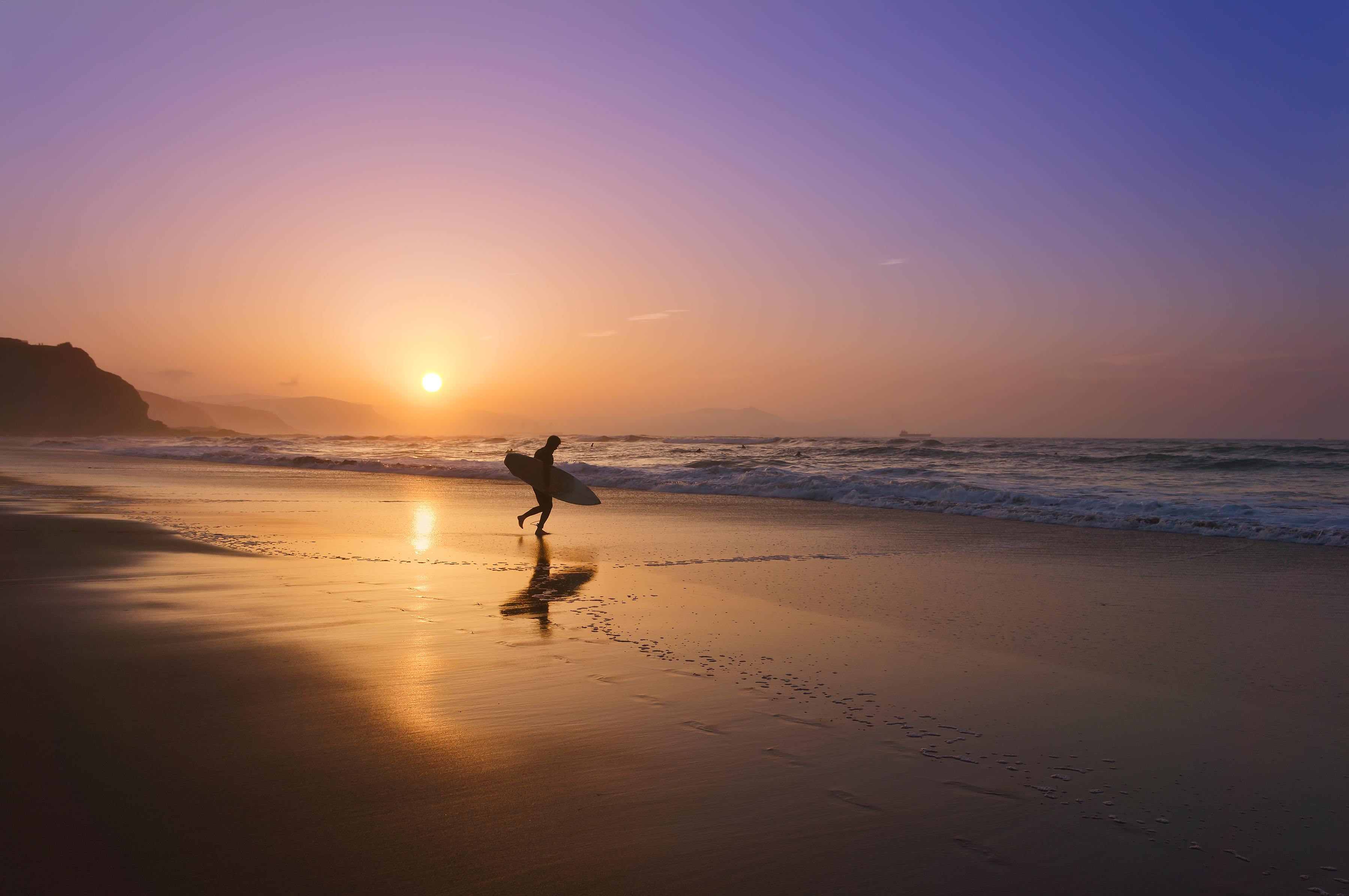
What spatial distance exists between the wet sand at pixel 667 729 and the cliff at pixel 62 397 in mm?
117963

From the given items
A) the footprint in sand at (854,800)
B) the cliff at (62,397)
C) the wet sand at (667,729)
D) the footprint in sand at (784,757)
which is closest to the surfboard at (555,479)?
the wet sand at (667,729)

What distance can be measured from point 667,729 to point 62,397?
13081 centimetres

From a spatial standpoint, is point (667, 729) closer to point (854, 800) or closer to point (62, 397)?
point (854, 800)

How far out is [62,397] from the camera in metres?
107

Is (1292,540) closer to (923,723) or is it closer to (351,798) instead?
(923,723)

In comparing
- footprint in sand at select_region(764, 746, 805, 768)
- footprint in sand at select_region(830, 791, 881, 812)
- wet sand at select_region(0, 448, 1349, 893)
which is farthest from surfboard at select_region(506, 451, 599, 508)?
footprint in sand at select_region(830, 791, 881, 812)

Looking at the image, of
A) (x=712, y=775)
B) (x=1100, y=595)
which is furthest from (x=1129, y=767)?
(x=1100, y=595)

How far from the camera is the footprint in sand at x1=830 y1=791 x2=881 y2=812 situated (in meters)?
3.20

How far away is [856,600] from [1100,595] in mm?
2483

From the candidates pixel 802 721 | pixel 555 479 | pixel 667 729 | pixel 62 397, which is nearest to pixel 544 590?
pixel 667 729

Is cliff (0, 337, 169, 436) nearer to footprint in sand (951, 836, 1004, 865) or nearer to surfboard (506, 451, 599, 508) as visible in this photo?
surfboard (506, 451, 599, 508)

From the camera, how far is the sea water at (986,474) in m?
15.3

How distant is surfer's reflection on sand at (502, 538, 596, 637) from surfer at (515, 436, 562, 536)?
248cm

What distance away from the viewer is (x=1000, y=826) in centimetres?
309
